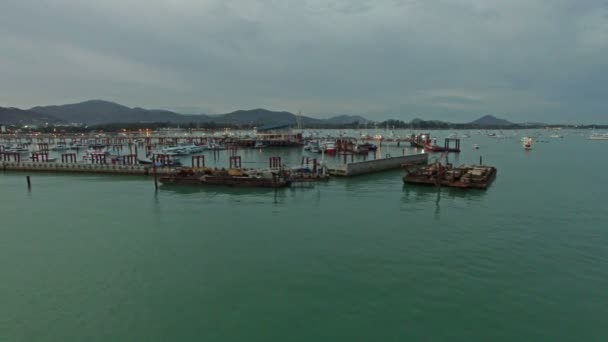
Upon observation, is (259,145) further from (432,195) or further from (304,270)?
(304,270)

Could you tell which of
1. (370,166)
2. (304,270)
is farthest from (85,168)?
(304,270)

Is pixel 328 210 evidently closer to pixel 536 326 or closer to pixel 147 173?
pixel 536 326

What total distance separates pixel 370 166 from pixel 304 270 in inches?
1319

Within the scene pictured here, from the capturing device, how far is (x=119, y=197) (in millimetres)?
33312

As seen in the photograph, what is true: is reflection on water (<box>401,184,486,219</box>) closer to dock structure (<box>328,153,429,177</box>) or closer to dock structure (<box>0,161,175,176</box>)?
dock structure (<box>328,153,429,177</box>)

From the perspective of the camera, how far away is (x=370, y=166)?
47938mm

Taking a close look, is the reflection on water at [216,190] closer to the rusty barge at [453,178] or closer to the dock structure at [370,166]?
the dock structure at [370,166]

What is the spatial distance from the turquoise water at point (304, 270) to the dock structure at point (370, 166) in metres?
13.0

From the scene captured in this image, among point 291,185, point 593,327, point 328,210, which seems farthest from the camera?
point 291,185

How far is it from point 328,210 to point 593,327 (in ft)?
58.6

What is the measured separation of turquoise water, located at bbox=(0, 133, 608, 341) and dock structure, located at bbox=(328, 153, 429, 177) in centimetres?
1302

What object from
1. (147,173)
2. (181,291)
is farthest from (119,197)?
(181,291)

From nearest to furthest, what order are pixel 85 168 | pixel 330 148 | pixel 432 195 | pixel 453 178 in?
pixel 432 195, pixel 453 178, pixel 85 168, pixel 330 148

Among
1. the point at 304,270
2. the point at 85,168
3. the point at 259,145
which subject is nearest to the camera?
the point at 304,270
